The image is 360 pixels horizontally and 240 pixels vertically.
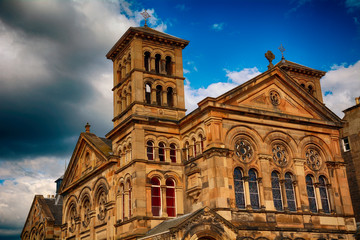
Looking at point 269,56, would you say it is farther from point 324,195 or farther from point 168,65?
point 324,195

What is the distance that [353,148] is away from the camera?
135 feet

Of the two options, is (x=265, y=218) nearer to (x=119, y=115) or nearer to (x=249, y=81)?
(x=249, y=81)

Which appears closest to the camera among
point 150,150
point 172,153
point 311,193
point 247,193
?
point 247,193

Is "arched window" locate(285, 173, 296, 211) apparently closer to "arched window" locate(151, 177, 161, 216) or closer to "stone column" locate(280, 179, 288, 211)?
"stone column" locate(280, 179, 288, 211)

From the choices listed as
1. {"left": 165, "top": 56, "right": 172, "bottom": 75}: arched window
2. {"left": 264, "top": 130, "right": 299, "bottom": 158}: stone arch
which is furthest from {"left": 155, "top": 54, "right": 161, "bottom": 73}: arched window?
{"left": 264, "top": 130, "right": 299, "bottom": 158}: stone arch

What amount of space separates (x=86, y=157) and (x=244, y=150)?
54.8 feet

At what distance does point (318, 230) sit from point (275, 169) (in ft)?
16.7

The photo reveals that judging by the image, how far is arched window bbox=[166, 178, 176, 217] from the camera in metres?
32.3

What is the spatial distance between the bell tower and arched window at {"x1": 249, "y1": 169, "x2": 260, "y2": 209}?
785 centimetres

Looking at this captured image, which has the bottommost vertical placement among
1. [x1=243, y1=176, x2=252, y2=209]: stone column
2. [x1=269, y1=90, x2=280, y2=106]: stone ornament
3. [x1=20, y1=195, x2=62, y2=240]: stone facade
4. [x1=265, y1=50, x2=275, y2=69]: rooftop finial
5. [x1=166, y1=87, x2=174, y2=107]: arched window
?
[x1=243, y1=176, x2=252, y2=209]: stone column

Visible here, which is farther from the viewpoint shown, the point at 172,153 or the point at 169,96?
the point at 169,96

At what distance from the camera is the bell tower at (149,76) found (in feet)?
116

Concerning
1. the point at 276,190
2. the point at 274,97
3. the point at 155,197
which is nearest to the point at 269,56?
the point at 274,97

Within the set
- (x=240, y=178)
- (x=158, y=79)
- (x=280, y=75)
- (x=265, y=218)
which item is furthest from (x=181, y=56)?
(x=265, y=218)
